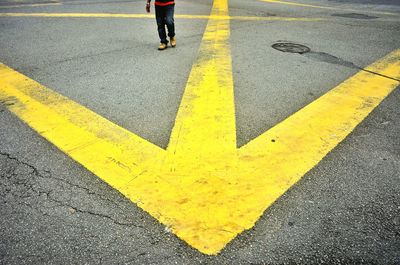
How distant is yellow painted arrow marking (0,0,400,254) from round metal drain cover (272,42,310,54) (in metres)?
1.68

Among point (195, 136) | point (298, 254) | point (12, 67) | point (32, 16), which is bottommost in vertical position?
point (298, 254)

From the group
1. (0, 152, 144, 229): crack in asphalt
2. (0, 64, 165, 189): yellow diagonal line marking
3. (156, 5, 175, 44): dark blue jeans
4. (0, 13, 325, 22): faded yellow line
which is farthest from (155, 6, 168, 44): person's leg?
(0, 152, 144, 229): crack in asphalt

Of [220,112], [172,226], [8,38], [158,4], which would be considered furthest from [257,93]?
[8,38]

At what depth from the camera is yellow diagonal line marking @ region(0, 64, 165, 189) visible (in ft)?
7.25

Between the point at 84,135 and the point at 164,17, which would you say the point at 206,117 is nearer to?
the point at 84,135

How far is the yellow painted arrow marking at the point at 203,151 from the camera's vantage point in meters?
1.83

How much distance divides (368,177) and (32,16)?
338 inches

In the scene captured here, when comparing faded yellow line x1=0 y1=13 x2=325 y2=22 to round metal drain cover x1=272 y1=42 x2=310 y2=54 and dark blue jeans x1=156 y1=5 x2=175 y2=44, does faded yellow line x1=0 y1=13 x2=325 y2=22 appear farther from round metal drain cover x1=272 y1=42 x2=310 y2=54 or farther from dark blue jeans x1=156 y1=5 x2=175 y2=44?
dark blue jeans x1=156 y1=5 x2=175 y2=44

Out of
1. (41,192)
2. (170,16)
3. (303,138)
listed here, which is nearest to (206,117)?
(303,138)

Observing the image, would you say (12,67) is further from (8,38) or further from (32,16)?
(32,16)

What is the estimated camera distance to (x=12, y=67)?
4.25 meters

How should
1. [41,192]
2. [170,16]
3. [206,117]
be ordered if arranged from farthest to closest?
[170,16] < [206,117] < [41,192]

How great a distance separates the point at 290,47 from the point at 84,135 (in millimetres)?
4175

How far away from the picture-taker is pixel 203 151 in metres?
2.38
